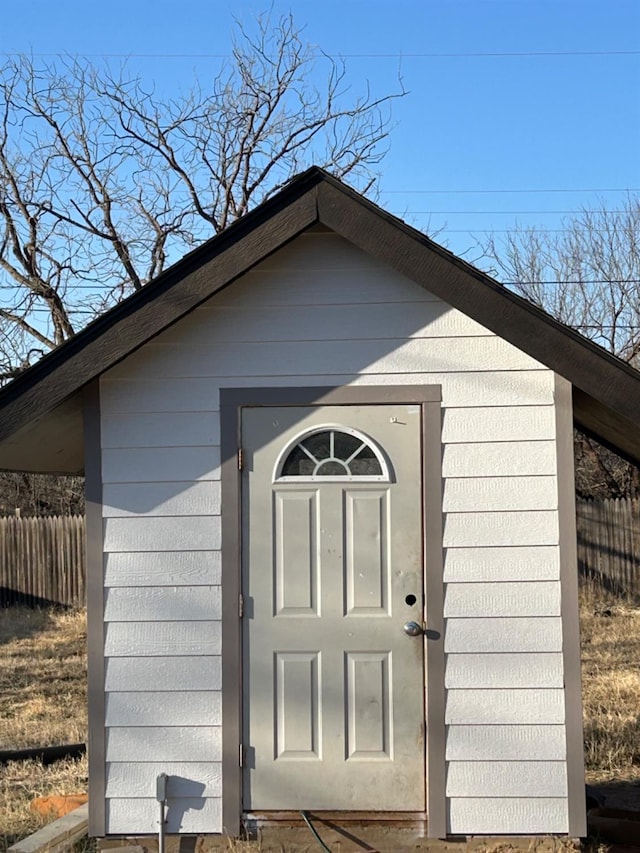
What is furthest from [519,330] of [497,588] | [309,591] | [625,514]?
[625,514]

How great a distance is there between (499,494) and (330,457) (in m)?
0.92

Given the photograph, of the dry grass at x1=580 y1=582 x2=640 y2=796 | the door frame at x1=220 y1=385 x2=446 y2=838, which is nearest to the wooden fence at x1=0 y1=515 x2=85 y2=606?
the dry grass at x1=580 y1=582 x2=640 y2=796

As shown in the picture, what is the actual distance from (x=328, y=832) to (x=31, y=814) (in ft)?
7.19

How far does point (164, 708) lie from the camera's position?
5.04m

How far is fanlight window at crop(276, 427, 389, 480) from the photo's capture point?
510cm

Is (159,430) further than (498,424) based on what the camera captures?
Yes

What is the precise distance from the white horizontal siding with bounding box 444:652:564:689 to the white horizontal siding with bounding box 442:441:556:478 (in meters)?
0.95

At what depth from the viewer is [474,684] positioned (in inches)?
195

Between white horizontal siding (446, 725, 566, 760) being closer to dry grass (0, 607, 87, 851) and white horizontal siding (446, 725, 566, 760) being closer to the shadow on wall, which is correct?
the shadow on wall

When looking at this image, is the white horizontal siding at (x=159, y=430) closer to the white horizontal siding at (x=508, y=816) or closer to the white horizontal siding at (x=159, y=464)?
the white horizontal siding at (x=159, y=464)

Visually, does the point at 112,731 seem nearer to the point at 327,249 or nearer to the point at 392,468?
Result: the point at 392,468

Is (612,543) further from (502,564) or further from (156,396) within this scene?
(156,396)

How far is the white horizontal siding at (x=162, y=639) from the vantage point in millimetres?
5055

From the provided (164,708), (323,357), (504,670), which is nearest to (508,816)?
(504,670)
